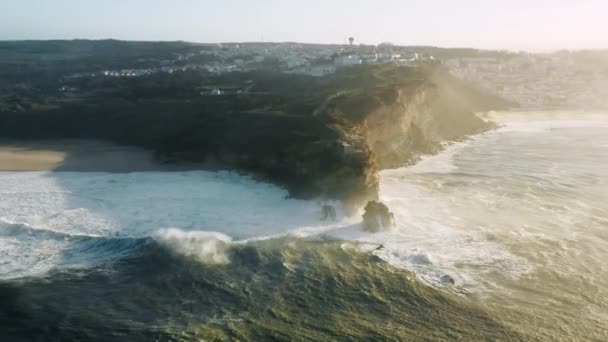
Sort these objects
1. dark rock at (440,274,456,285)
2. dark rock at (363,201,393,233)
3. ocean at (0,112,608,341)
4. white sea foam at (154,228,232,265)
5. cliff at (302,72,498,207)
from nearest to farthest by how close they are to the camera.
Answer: ocean at (0,112,608,341), dark rock at (440,274,456,285), white sea foam at (154,228,232,265), dark rock at (363,201,393,233), cliff at (302,72,498,207)

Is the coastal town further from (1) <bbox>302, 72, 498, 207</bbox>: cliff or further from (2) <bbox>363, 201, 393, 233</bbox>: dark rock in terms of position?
→ (2) <bbox>363, 201, 393, 233</bbox>: dark rock

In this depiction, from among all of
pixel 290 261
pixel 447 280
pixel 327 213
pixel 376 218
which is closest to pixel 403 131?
pixel 327 213

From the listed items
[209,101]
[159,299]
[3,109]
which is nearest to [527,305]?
[159,299]

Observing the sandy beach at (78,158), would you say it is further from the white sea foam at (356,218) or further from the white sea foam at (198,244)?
the white sea foam at (198,244)

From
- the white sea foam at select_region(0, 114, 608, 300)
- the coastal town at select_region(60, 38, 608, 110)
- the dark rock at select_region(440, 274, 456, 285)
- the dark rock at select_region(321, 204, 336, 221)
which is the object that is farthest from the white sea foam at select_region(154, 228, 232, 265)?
the coastal town at select_region(60, 38, 608, 110)

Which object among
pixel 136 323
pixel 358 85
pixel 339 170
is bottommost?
pixel 136 323

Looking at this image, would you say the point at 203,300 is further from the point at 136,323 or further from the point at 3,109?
the point at 3,109

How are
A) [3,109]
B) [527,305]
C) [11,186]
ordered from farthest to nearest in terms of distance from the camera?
[3,109], [11,186], [527,305]
